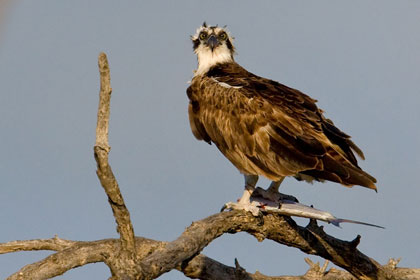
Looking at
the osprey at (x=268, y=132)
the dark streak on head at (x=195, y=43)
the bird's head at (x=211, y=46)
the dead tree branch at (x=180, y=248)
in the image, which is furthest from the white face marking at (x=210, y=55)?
the dead tree branch at (x=180, y=248)

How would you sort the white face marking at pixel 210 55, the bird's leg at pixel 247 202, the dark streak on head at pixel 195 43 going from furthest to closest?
the dark streak on head at pixel 195 43 < the white face marking at pixel 210 55 < the bird's leg at pixel 247 202

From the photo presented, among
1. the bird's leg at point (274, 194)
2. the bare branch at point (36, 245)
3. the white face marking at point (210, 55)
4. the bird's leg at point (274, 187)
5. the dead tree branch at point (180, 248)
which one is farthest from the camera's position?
the white face marking at point (210, 55)

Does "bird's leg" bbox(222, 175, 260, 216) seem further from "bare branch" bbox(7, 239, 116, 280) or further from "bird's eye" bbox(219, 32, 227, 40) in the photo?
"bird's eye" bbox(219, 32, 227, 40)

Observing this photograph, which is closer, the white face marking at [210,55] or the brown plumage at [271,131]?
the brown plumage at [271,131]

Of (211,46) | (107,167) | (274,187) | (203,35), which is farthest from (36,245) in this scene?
(203,35)

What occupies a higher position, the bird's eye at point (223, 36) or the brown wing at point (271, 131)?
the bird's eye at point (223, 36)

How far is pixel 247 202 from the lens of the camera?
1053cm

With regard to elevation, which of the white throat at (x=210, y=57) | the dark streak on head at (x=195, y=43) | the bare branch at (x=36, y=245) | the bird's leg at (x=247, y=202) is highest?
the dark streak on head at (x=195, y=43)

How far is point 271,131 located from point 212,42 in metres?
3.46

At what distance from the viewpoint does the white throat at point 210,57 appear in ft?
44.5

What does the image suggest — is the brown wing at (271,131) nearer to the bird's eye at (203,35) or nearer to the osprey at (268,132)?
the osprey at (268,132)

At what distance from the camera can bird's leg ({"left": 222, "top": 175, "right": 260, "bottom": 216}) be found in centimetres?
1016

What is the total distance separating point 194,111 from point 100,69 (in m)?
5.83

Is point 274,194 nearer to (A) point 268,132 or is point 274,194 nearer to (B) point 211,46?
(A) point 268,132
